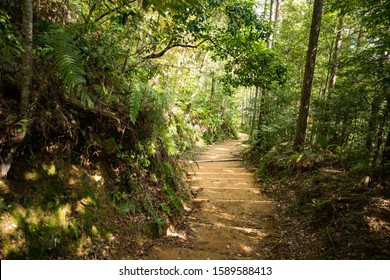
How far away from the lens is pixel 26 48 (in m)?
2.55

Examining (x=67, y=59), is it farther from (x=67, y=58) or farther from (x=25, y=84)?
(x=25, y=84)

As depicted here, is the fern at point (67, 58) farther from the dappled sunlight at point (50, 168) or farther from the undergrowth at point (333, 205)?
the undergrowth at point (333, 205)

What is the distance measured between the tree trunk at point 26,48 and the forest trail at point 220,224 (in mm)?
2936

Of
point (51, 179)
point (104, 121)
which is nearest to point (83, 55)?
point (104, 121)

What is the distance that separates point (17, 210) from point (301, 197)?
603cm

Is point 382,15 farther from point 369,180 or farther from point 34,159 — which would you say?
point 34,159

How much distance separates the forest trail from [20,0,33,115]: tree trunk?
2.94m

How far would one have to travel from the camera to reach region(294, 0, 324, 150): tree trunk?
7391 millimetres

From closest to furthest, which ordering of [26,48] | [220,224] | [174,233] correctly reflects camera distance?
1. [26,48]
2. [174,233]
3. [220,224]

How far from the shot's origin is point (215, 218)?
5.75 metres

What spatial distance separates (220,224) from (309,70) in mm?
5897

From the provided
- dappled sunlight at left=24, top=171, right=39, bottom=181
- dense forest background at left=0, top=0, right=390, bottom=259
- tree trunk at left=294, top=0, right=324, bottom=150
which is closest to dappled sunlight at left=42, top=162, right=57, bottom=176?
dense forest background at left=0, top=0, right=390, bottom=259

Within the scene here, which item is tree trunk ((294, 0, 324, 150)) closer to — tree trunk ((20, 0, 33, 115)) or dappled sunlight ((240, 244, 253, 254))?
dappled sunlight ((240, 244, 253, 254))

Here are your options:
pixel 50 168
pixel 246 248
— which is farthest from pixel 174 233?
pixel 50 168
